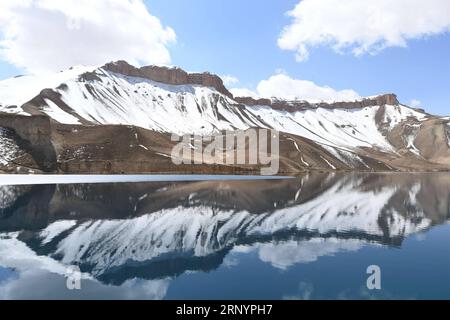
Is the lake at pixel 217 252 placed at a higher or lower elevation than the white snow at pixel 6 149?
lower

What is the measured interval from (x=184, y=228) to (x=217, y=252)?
8478 mm

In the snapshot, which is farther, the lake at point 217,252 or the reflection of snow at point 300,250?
the reflection of snow at point 300,250

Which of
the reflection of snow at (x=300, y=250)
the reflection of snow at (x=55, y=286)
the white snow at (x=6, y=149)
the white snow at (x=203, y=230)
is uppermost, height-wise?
the white snow at (x=6, y=149)

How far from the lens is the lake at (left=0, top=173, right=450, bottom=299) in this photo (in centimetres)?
1759

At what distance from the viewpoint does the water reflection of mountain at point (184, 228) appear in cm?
2303

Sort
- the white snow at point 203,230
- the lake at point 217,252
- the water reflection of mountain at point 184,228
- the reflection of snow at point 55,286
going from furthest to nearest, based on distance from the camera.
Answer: the white snow at point 203,230 < the water reflection of mountain at point 184,228 < the lake at point 217,252 < the reflection of snow at point 55,286

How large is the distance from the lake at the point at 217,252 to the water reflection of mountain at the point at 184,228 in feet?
0.29

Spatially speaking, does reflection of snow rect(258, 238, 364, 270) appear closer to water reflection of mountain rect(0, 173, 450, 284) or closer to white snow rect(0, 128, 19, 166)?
water reflection of mountain rect(0, 173, 450, 284)

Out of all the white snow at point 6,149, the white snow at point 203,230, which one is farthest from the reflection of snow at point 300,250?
the white snow at point 6,149

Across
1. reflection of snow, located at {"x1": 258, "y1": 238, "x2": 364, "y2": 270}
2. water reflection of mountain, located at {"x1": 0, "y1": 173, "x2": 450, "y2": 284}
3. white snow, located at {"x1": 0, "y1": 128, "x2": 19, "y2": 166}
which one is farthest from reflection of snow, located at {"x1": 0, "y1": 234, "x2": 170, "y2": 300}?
white snow, located at {"x1": 0, "y1": 128, "x2": 19, "y2": 166}

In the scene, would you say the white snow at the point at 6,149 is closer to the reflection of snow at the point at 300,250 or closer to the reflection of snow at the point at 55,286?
the reflection of snow at the point at 55,286

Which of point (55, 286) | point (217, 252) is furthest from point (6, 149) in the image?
point (55, 286)
